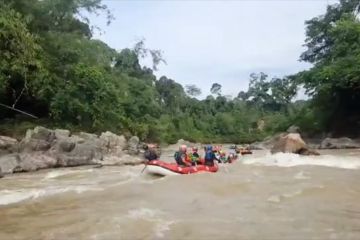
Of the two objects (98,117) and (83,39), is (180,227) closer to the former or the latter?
(98,117)

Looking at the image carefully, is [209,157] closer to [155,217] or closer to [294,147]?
[155,217]

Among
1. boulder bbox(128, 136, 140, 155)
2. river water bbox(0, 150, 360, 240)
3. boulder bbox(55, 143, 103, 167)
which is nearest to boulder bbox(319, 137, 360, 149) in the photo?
boulder bbox(128, 136, 140, 155)

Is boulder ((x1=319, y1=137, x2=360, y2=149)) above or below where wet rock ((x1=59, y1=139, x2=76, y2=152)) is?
above

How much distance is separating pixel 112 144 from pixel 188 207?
612 inches

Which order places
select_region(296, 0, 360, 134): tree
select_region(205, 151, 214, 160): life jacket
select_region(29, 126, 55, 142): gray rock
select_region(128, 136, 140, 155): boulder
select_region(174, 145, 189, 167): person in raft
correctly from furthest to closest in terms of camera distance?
1. select_region(296, 0, 360, 134): tree
2. select_region(128, 136, 140, 155): boulder
3. select_region(29, 126, 55, 142): gray rock
4. select_region(174, 145, 189, 167): person in raft
5. select_region(205, 151, 214, 160): life jacket

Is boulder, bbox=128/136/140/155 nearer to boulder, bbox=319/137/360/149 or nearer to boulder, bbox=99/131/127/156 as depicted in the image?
boulder, bbox=99/131/127/156

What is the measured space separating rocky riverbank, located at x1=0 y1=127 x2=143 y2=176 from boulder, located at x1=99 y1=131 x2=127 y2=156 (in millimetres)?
755

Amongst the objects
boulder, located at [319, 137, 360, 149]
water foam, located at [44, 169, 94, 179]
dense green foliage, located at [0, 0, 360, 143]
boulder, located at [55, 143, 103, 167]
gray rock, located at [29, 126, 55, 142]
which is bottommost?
water foam, located at [44, 169, 94, 179]

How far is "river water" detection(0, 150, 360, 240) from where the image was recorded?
6.35 m

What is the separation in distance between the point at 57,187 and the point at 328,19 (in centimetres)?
3215

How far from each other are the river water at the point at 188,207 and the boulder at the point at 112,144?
8766 millimetres

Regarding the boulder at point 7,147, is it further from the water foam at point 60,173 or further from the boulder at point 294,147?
the boulder at point 294,147

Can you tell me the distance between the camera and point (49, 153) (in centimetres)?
1864

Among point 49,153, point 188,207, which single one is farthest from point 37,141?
point 188,207
